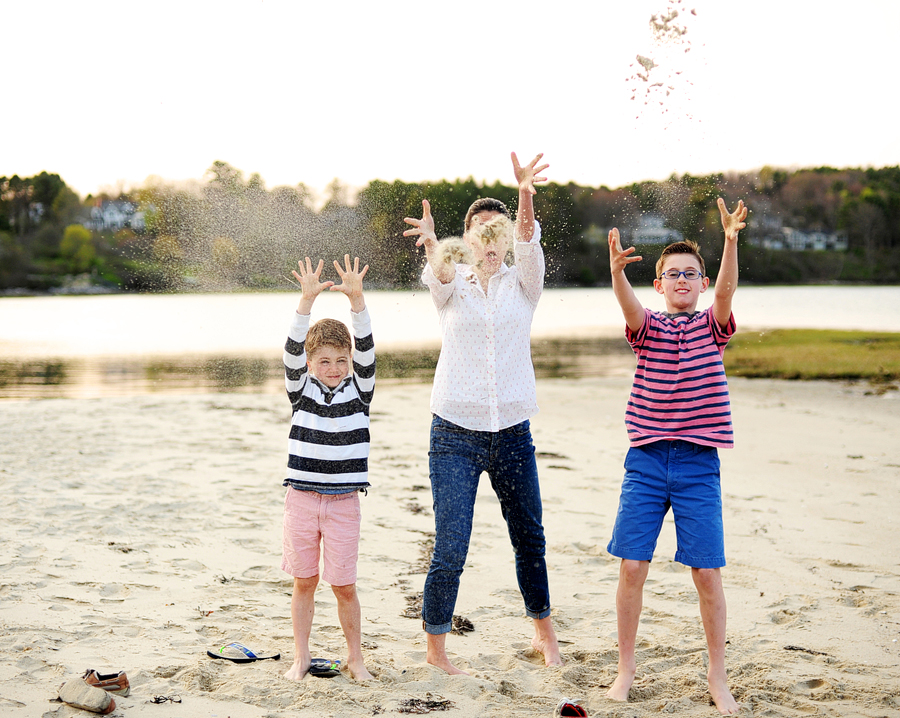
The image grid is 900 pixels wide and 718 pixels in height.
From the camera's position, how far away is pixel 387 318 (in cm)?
3170

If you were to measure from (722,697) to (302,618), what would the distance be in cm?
182

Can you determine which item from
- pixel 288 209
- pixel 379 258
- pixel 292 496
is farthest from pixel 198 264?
pixel 292 496

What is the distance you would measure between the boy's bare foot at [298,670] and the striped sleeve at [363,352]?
3.83 ft

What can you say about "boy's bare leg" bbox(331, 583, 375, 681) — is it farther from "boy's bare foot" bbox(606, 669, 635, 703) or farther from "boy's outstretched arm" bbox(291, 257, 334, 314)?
"boy's outstretched arm" bbox(291, 257, 334, 314)

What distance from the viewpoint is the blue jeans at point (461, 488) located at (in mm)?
3451

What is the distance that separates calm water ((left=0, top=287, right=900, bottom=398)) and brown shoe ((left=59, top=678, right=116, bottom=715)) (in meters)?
3.24

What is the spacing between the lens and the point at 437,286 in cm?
352

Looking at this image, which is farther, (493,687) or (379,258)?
(379,258)

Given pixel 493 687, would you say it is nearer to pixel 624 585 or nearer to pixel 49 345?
pixel 624 585

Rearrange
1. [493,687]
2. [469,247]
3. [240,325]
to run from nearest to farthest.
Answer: [493,687] → [469,247] → [240,325]

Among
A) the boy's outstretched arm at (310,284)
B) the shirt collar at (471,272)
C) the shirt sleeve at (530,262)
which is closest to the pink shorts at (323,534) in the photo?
the boy's outstretched arm at (310,284)

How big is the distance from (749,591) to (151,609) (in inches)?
135

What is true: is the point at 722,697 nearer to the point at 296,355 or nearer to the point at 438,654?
the point at 438,654

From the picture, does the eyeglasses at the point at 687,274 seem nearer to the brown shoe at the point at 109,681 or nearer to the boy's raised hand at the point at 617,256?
the boy's raised hand at the point at 617,256
